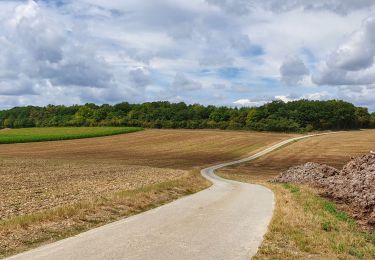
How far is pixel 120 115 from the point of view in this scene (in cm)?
17738

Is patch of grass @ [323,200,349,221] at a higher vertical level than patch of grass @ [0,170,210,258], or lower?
lower

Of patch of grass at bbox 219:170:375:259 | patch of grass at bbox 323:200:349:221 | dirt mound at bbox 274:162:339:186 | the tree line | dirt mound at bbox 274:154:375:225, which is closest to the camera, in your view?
patch of grass at bbox 219:170:375:259

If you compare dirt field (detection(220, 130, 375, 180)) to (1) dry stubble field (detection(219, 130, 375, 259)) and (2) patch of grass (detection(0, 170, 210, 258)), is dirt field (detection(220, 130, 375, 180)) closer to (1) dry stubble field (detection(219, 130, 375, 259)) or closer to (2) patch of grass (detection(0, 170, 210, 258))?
(1) dry stubble field (detection(219, 130, 375, 259))

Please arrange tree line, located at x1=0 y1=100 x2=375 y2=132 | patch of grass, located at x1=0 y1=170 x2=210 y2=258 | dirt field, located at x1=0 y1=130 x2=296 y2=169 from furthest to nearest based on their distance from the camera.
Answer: tree line, located at x1=0 y1=100 x2=375 y2=132 < dirt field, located at x1=0 y1=130 x2=296 y2=169 < patch of grass, located at x1=0 y1=170 x2=210 y2=258

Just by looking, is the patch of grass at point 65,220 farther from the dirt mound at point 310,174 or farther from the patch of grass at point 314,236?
the dirt mound at point 310,174

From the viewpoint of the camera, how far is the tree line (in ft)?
Result: 504

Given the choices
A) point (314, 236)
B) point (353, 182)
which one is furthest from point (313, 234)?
point (353, 182)

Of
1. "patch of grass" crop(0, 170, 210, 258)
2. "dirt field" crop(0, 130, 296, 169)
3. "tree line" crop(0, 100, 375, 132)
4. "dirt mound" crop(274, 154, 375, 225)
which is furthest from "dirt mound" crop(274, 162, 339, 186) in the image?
"tree line" crop(0, 100, 375, 132)

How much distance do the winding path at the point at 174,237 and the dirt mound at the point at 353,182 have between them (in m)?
4.21

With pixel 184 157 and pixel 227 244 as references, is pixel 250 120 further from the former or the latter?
pixel 227 244

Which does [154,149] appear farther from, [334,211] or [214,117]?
[214,117]

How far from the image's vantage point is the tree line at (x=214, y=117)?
15362 centimetres

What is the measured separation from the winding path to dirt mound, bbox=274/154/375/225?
13.8 feet

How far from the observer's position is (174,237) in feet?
43.1
